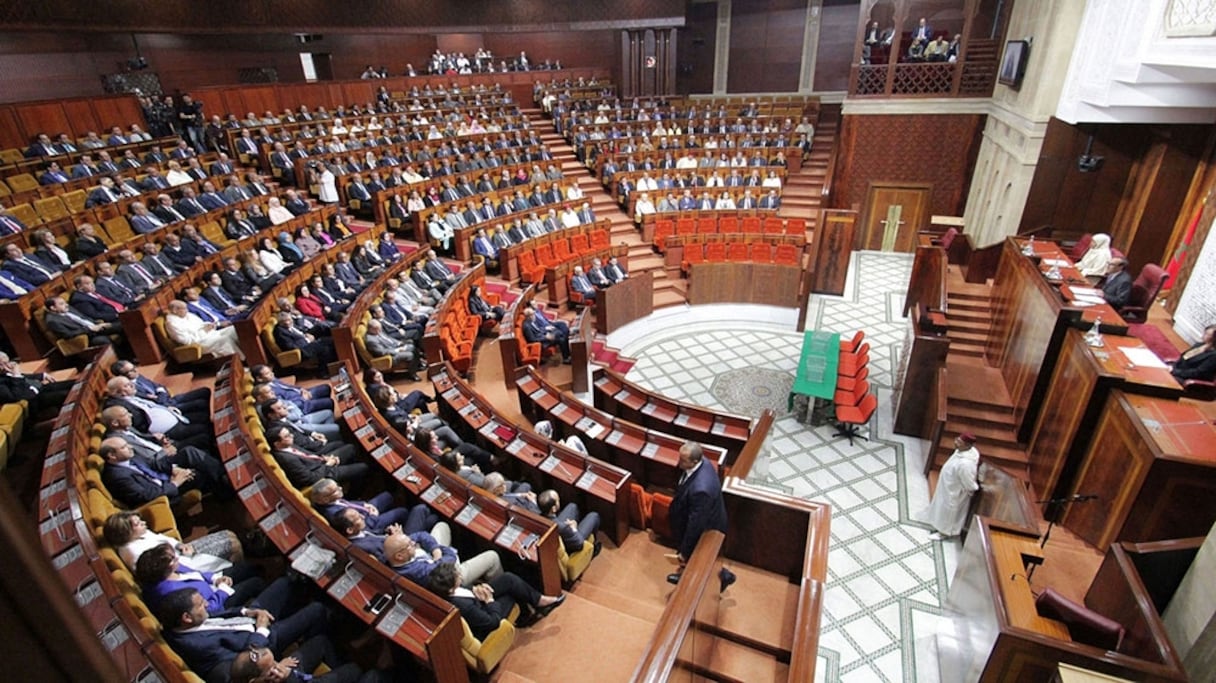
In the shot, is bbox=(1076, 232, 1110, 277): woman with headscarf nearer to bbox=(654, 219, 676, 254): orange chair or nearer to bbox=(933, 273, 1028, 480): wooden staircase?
bbox=(933, 273, 1028, 480): wooden staircase

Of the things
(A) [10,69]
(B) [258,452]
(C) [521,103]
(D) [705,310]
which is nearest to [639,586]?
(B) [258,452]

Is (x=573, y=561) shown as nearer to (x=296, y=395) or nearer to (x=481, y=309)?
(x=296, y=395)

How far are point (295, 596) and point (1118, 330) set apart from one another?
5.02 metres

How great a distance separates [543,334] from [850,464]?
282 cm

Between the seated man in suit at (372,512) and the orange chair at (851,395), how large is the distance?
3.76m

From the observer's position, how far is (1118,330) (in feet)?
13.4

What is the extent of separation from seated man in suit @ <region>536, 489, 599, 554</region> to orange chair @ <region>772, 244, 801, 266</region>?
207 inches

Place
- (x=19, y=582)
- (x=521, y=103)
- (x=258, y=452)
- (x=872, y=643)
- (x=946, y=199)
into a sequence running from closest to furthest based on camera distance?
(x=19, y=582), (x=258, y=452), (x=872, y=643), (x=946, y=199), (x=521, y=103)

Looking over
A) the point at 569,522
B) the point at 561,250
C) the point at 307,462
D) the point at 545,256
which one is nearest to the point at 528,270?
the point at 545,256

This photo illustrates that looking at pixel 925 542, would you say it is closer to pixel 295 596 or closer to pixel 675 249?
pixel 295 596

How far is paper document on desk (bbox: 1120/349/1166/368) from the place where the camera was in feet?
12.2

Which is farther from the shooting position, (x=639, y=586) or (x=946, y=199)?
(x=946, y=199)

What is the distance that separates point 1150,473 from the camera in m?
3.15

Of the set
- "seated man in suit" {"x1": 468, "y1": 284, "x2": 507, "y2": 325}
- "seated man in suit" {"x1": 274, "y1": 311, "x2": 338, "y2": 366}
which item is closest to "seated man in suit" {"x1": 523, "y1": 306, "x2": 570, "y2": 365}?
"seated man in suit" {"x1": 468, "y1": 284, "x2": 507, "y2": 325}
